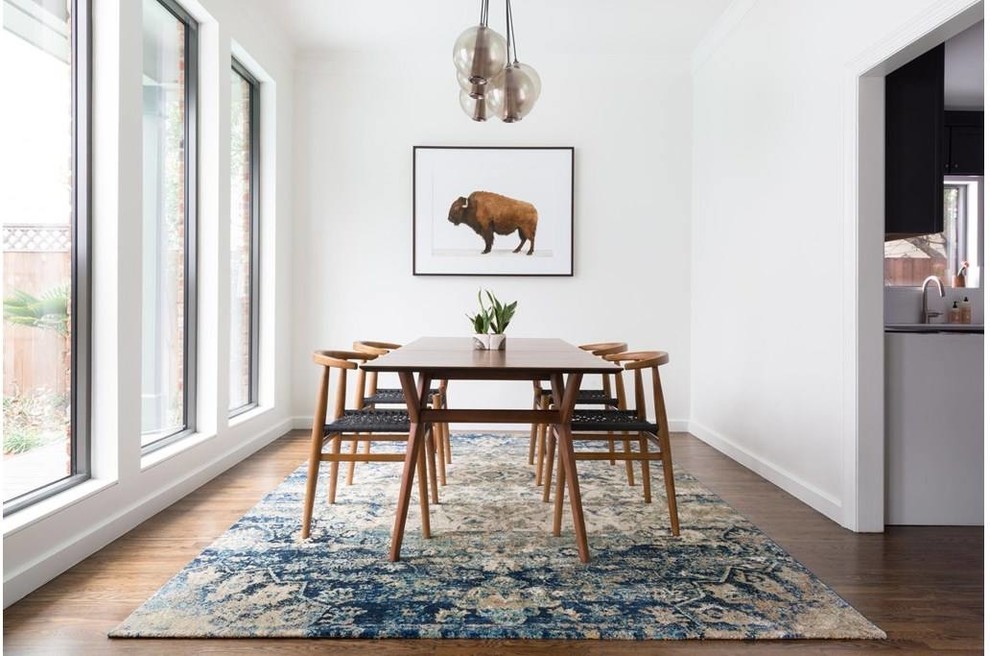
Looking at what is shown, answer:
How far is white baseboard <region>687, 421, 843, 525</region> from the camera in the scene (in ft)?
10.2

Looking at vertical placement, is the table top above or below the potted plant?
below

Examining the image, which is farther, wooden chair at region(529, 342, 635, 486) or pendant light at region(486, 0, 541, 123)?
wooden chair at region(529, 342, 635, 486)

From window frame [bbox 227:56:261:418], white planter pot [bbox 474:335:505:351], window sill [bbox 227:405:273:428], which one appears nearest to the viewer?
white planter pot [bbox 474:335:505:351]

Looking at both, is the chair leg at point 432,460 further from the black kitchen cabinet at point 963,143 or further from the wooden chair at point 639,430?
the black kitchen cabinet at point 963,143

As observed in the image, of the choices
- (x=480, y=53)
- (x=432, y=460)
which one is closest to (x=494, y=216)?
(x=480, y=53)

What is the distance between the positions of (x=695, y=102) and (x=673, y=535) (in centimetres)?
380

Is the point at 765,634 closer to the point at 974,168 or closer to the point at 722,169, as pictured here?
the point at 722,169

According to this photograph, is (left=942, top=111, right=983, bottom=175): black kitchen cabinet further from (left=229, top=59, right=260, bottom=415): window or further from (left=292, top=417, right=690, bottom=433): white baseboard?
(left=229, top=59, right=260, bottom=415): window

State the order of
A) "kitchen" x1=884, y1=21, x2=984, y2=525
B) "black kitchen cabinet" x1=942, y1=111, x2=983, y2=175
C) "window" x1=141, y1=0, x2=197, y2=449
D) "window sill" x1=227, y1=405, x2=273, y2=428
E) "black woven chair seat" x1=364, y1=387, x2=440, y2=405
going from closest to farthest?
"kitchen" x1=884, y1=21, x2=984, y2=525
"window" x1=141, y1=0, x2=197, y2=449
"black woven chair seat" x1=364, y1=387, x2=440, y2=405
"window sill" x1=227, y1=405, x2=273, y2=428
"black kitchen cabinet" x1=942, y1=111, x2=983, y2=175

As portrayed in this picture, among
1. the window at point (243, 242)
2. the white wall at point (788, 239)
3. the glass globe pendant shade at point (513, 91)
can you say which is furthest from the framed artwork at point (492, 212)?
the glass globe pendant shade at point (513, 91)

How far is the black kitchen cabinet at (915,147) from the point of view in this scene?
309 centimetres

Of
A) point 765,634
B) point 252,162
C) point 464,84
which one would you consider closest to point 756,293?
point 464,84

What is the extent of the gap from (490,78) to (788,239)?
184 centimetres

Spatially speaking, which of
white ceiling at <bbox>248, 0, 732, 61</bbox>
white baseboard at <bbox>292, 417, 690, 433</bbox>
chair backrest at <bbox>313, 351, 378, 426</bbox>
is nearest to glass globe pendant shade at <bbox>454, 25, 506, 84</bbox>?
chair backrest at <bbox>313, 351, 378, 426</bbox>
